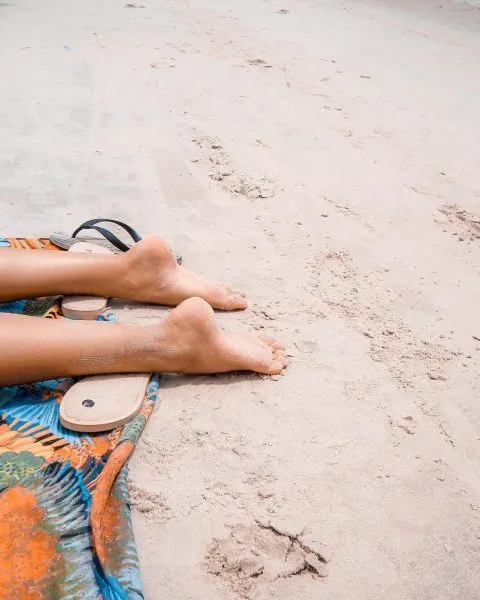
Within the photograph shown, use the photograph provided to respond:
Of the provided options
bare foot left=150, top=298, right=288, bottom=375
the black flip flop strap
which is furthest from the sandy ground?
the black flip flop strap

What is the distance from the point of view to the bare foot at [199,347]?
1.69 m

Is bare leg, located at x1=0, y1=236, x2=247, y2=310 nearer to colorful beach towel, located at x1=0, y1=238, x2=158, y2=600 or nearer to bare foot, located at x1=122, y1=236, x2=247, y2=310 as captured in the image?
bare foot, located at x1=122, y1=236, x2=247, y2=310

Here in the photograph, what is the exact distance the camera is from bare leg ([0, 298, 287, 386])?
1545 mm

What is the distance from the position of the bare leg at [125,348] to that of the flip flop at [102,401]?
3 centimetres

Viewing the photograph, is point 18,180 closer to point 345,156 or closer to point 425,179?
point 345,156

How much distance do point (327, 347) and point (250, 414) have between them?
43 centimetres

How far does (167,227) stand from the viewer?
2.60 m

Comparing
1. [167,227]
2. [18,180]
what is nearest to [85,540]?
[167,227]

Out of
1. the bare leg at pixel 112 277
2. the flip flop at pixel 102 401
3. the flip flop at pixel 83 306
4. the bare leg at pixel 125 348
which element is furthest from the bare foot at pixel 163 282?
the flip flop at pixel 102 401

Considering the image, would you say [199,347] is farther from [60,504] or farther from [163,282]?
[60,504]

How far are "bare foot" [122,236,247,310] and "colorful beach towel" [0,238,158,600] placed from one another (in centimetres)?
45

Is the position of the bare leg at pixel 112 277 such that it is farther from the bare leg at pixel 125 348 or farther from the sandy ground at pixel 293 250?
the bare leg at pixel 125 348

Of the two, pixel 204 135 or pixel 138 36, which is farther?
pixel 138 36

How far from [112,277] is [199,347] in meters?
0.47
